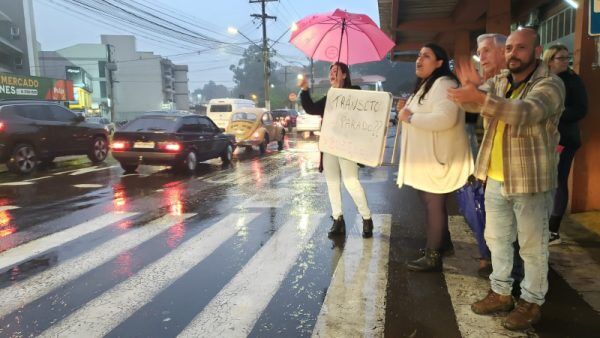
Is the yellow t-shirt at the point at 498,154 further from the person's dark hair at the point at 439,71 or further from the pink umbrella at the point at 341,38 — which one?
the pink umbrella at the point at 341,38

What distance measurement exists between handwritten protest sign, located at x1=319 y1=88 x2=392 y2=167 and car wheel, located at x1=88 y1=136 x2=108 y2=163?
11075 millimetres

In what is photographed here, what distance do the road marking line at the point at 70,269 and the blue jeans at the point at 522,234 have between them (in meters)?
3.57

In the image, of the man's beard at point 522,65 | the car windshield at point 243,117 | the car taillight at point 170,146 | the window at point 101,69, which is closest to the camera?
the man's beard at point 522,65

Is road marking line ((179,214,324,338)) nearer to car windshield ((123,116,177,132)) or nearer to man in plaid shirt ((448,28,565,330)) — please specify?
man in plaid shirt ((448,28,565,330))

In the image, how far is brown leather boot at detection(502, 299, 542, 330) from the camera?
3074mm

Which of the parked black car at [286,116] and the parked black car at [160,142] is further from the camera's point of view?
the parked black car at [286,116]

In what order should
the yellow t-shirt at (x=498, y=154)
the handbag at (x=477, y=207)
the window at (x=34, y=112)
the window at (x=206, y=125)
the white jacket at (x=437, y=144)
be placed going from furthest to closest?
1. the window at (x=206, y=125)
2. the window at (x=34, y=112)
3. the handbag at (x=477, y=207)
4. the white jacket at (x=437, y=144)
5. the yellow t-shirt at (x=498, y=154)

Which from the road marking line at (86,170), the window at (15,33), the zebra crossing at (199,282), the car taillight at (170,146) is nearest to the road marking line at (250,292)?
the zebra crossing at (199,282)

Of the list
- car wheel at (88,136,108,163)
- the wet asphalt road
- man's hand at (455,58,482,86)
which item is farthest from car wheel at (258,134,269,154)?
man's hand at (455,58,482,86)

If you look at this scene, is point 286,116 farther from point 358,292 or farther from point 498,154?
point 498,154

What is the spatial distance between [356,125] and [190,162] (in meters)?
7.59

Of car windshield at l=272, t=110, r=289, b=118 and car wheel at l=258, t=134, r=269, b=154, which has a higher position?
car windshield at l=272, t=110, r=289, b=118

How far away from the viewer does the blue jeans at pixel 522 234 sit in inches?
120

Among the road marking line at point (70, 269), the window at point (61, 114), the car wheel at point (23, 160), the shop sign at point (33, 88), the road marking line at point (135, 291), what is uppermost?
the shop sign at point (33, 88)
